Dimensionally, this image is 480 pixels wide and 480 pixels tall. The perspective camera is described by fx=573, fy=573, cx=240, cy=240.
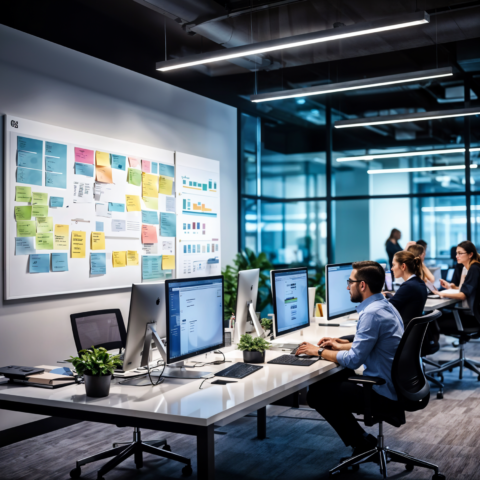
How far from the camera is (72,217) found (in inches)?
180

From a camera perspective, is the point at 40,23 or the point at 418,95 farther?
the point at 418,95

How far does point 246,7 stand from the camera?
512 cm

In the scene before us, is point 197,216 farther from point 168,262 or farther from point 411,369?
point 411,369

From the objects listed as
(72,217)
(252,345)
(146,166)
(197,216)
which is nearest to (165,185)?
(146,166)

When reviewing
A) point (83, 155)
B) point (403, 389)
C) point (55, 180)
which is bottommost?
point (403, 389)

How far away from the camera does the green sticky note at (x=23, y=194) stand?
13.5 ft

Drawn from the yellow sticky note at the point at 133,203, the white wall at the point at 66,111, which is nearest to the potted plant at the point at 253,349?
the white wall at the point at 66,111

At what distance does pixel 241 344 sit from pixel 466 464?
1.64m

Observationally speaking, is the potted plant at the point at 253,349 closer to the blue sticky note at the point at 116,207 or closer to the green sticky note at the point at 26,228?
the green sticky note at the point at 26,228

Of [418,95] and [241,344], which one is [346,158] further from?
[241,344]

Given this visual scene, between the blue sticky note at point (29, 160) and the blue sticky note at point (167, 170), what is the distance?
1.59 m

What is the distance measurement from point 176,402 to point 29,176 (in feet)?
8.21

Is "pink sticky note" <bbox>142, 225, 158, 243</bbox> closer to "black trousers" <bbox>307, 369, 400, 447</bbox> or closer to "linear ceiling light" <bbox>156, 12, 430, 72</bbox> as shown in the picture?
"linear ceiling light" <bbox>156, 12, 430, 72</bbox>

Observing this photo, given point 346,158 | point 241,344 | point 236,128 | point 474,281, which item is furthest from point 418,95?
point 241,344
